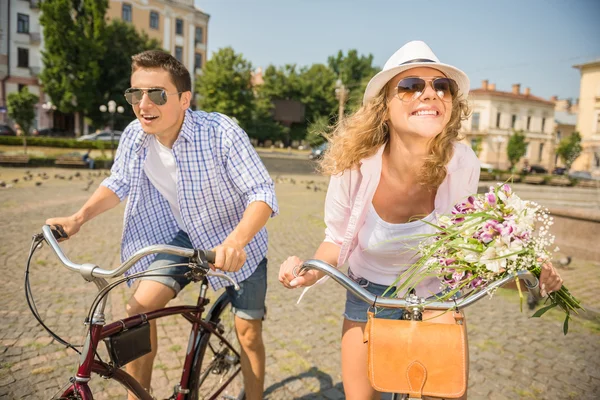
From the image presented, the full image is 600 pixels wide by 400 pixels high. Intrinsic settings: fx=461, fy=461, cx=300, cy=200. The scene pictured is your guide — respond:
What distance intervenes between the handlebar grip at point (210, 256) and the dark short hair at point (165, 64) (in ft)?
3.35

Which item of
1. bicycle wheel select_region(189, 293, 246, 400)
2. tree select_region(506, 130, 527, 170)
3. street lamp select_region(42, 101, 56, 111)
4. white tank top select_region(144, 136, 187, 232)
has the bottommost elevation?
bicycle wheel select_region(189, 293, 246, 400)

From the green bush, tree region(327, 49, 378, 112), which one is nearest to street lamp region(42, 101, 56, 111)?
the green bush

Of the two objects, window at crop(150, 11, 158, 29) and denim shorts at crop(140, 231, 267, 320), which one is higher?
window at crop(150, 11, 158, 29)

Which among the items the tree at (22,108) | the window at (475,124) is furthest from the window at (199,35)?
the window at (475,124)

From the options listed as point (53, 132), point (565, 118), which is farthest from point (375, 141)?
point (565, 118)

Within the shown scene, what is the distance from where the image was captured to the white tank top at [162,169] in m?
2.52

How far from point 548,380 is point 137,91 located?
3745mm

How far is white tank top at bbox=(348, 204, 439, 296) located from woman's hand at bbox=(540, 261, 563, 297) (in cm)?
49

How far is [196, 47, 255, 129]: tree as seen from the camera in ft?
149

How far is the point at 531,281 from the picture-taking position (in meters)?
1.59

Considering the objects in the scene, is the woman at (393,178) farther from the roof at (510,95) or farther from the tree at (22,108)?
the roof at (510,95)

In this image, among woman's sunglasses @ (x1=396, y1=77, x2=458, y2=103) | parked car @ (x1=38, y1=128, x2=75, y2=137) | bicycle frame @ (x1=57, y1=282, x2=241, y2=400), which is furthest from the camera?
parked car @ (x1=38, y1=128, x2=75, y2=137)

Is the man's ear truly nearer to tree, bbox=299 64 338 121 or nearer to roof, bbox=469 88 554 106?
tree, bbox=299 64 338 121

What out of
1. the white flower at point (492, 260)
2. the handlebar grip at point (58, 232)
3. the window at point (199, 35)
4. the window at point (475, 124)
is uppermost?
the window at point (199, 35)
